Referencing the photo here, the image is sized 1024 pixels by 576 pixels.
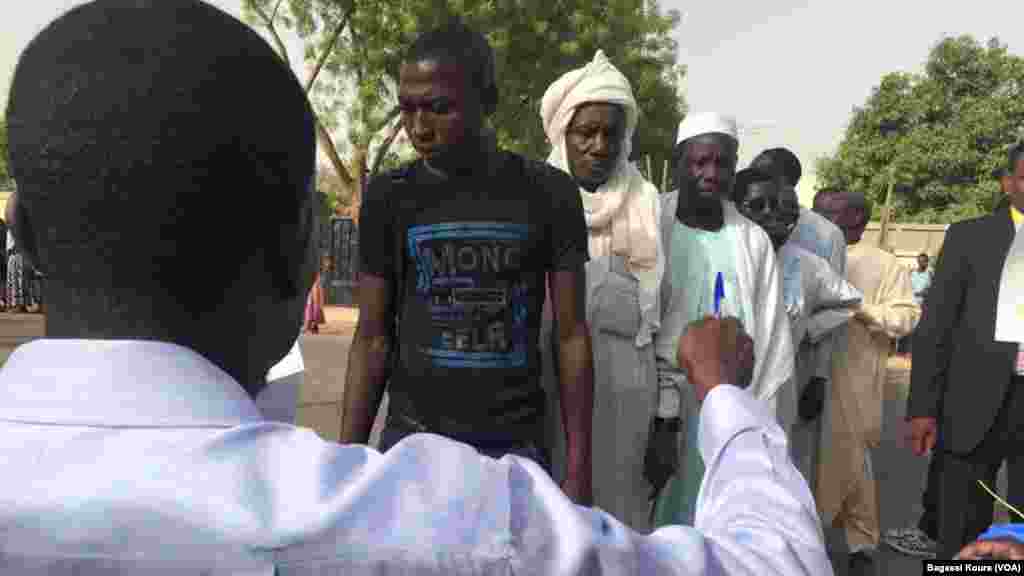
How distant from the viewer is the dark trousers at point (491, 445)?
1.84m

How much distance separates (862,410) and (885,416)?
3.89m

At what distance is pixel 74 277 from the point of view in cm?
69

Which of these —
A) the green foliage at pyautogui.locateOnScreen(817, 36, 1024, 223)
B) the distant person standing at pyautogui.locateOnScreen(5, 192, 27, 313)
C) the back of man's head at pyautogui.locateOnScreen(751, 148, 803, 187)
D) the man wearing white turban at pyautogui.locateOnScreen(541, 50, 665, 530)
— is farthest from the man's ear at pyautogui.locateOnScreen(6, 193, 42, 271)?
the green foliage at pyautogui.locateOnScreen(817, 36, 1024, 223)

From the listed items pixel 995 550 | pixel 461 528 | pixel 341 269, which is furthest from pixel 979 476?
pixel 341 269

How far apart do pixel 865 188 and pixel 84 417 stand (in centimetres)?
2935

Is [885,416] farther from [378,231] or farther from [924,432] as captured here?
[378,231]

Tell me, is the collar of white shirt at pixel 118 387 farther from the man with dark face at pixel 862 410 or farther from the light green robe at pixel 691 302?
the man with dark face at pixel 862 410

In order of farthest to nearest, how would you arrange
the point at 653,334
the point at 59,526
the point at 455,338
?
the point at 653,334 < the point at 455,338 < the point at 59,526

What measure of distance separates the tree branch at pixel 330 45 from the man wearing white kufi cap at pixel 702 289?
13.6m

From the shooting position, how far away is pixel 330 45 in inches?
614

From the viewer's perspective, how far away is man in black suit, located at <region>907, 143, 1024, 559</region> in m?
2.97

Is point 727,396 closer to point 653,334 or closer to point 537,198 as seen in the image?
point 537,198

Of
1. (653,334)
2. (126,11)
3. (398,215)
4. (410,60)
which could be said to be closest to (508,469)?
(126,11)

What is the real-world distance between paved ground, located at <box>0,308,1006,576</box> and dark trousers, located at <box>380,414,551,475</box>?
92cm
